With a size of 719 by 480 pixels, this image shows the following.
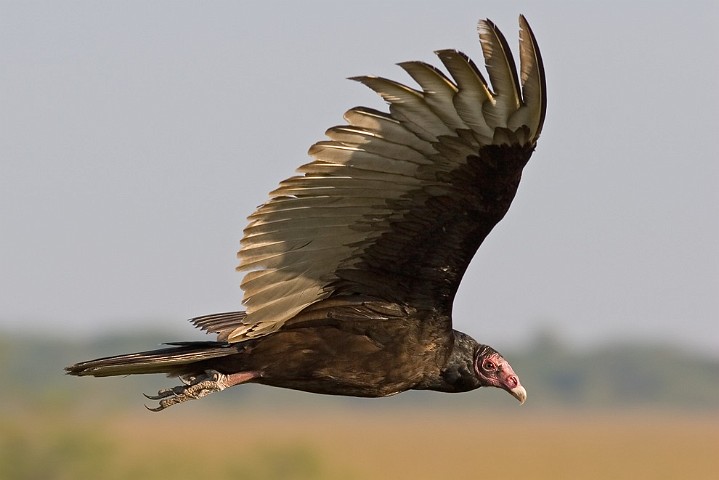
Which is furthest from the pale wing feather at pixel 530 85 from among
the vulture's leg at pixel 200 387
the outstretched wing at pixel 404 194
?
the vulture's leg at pixel 200 387

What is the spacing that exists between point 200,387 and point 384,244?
1.06 metres

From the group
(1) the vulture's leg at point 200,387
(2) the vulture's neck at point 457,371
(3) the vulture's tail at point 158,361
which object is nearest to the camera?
(3) the vulture's tail at point 158,361

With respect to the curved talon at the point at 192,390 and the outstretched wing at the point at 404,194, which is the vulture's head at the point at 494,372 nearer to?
the outstretched wing at the point at 404,194

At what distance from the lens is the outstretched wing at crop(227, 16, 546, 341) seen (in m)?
5.43

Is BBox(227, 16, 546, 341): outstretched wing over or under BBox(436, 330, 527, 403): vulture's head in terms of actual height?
over

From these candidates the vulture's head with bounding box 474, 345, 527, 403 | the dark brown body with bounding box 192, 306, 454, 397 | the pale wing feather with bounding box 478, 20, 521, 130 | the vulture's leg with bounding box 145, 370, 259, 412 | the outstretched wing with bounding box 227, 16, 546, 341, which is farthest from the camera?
the vulture's head with bounding box 474, 345, 527, 403

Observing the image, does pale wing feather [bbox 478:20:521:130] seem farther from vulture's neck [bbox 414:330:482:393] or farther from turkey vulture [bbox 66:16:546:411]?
vulture's neck [bbox 414:330:482:393]

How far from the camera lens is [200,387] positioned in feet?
20.4

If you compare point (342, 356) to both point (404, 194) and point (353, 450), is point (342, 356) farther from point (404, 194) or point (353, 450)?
point (353, 450)

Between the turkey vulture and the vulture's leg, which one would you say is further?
the vulture's leg

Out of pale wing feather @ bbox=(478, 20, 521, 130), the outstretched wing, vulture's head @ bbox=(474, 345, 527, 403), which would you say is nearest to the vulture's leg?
the outstretched wing

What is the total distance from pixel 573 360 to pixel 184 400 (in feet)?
253

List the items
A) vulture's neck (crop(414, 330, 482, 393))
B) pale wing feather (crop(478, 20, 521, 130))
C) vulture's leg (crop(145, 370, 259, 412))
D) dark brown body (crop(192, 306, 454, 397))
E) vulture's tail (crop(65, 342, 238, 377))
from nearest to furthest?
1. pale wing feather (crop(478, 20, 521, 130))
2. vulture's tail (crop(65, 342, 238, 377))
3. vulture's leg (crop(145, 370, 259, 412))
4. dark brown body (crop(192, 306, 454, 397))
5. vulture's neck (crop(414, 330, 482, 393))

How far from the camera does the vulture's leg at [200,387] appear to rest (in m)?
6.16
